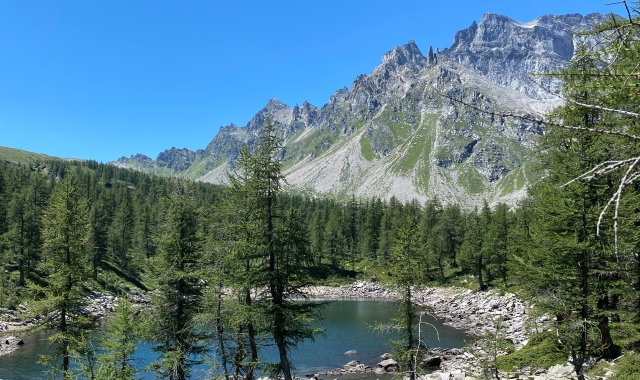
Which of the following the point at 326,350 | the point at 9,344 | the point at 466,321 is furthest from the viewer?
the point at 466,321

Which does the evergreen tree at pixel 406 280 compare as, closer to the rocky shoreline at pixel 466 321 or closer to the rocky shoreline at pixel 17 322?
the rocky shoreline at pixel 466 321

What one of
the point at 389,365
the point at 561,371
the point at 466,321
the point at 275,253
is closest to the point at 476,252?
the point at 466,321

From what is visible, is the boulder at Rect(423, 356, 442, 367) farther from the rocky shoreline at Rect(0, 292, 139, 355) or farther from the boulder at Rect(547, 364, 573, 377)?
the rocky shoreline at Rect(0, 292, 139, 355)

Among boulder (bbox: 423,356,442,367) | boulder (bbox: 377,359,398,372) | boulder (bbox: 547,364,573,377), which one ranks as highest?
boulder (bbox: 547,364,573,377)

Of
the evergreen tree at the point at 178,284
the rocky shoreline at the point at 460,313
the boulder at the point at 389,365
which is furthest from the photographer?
the boulder at the point at 389,365

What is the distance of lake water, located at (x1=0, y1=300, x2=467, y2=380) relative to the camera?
29812 mm

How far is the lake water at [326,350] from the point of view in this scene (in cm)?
2981

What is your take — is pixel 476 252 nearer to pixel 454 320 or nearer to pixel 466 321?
pixel 454 320

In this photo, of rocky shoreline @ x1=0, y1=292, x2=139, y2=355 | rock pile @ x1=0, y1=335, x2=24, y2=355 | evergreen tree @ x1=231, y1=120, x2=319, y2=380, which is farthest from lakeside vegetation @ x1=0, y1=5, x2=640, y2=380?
rock pile @ x1=0, y1=335, x2=24, y2=355

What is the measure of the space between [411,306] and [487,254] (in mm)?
43489

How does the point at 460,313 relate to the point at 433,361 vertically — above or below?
below

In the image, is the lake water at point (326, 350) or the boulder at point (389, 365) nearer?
the lake water at point (326, 350)

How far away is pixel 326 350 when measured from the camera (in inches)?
1490

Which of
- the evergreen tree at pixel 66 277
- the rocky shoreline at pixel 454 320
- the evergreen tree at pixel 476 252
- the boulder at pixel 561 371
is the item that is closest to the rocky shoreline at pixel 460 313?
the rocky shoreline at pixel 454 320
